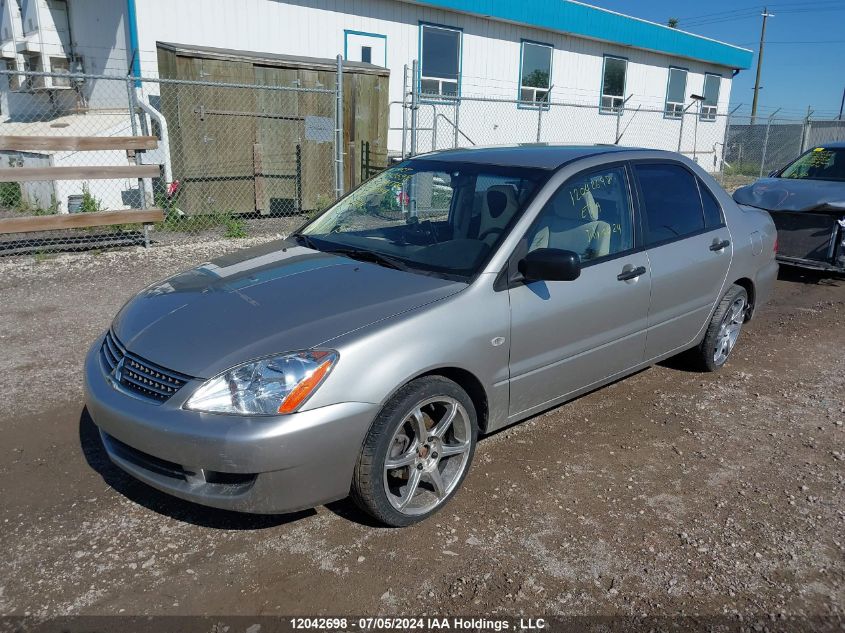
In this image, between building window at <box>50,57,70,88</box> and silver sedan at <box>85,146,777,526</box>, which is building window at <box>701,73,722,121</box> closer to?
building window at <box>50,57,70,88</box>

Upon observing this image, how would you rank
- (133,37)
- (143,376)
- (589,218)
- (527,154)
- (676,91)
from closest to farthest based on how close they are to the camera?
1. (143,376)
2. (589,218)
3. (527,154)
4. (133,37)
5. (676,91)

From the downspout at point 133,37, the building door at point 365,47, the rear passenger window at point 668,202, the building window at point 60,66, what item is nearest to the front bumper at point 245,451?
the rear passenger window at point 668,202

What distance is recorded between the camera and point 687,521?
324cm

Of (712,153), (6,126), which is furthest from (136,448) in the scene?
(712,153)

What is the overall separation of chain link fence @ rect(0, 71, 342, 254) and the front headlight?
6.51 meters

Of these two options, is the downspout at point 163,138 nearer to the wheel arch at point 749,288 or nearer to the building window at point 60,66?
the building window at point 60,66

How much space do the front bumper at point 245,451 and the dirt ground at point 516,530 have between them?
35cm

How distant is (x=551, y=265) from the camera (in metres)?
3.22

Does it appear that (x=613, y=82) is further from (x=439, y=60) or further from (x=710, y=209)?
(x=710, y=209)

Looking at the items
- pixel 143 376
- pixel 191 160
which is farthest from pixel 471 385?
pixel 191 160

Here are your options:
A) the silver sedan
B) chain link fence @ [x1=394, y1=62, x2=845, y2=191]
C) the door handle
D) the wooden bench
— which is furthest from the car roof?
chain link fence @ [x1=394, y1=62, x2=845, y2=191]

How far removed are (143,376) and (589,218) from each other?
2.54 metres

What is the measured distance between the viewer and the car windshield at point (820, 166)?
8.75 metres

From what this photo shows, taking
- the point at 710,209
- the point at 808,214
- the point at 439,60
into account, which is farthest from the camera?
the point at 439,60
